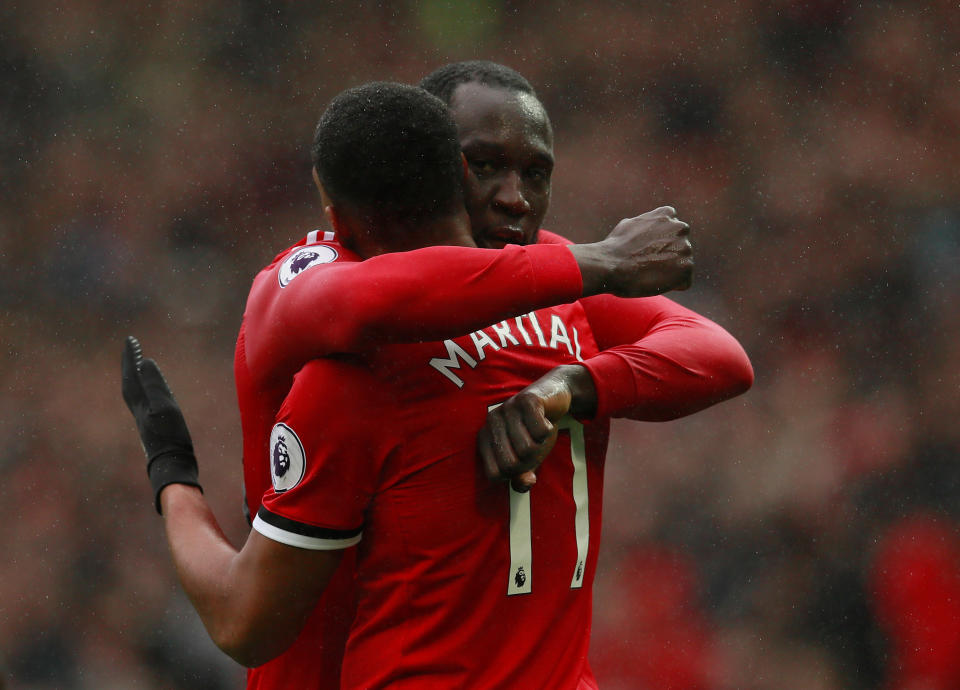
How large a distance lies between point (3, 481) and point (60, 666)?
3.77 feet

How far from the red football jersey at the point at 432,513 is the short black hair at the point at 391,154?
0.22 m

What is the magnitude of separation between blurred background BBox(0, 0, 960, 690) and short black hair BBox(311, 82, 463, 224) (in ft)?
12.8

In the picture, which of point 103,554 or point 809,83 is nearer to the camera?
point 103,554

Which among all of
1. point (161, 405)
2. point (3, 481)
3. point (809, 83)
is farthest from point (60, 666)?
point (809, 83)

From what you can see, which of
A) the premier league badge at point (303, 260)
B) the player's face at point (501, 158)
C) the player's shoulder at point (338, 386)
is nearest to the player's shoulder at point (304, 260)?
the premier league badge at point (303, 260)

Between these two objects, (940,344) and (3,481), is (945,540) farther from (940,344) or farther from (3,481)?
(3,481)

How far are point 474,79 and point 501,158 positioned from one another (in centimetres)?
18

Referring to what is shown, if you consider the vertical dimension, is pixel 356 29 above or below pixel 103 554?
above

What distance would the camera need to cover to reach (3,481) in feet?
18.9

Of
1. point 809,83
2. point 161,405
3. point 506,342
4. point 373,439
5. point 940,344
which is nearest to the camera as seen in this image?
point 373,439

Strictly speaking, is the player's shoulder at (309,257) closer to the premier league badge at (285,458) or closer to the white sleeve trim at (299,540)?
the premier league badge at (285,458)

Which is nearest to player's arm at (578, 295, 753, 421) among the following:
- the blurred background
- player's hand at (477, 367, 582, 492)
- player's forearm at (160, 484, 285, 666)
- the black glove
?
player's hand at (477, 367, 582, 492)

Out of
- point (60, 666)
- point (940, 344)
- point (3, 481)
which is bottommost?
point (60, 666)

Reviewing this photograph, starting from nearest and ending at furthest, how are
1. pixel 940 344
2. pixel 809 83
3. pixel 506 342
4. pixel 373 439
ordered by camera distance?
pixel 373 439 → pixel 506 342 → pixel 940 344 → pixel 809 83
